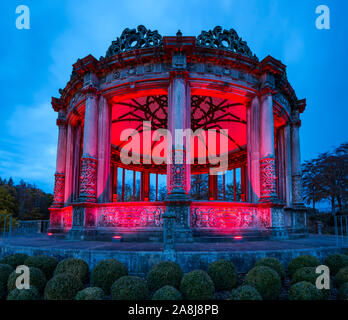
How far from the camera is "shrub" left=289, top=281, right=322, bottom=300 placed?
414cm

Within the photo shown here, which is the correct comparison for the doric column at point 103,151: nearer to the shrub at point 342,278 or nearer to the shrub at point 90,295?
the shrub at point 90,295

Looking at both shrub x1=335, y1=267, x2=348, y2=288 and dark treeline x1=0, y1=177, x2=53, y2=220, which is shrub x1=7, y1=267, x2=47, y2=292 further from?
dark treeline x1=0, y1=177, x2=53, y2=220

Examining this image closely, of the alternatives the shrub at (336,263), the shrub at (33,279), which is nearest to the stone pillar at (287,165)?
the shrub at (336,263)

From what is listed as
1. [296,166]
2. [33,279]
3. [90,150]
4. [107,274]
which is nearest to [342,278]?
[107,274]

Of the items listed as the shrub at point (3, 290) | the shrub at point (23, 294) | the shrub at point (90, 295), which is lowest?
the shrub at point (3, 290)

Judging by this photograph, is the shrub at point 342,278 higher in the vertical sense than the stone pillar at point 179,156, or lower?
lower

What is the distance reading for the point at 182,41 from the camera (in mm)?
10758

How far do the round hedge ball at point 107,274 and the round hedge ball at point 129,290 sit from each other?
1.87 feet

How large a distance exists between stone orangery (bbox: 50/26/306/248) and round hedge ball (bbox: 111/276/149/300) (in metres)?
4.71

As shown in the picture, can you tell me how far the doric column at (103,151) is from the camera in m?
11.8

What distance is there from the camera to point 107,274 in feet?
16.3

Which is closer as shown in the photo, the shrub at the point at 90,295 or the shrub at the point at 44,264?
the shrub at the point at 90,295

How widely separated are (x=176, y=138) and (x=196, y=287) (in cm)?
675

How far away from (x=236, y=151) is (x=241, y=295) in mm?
20950
